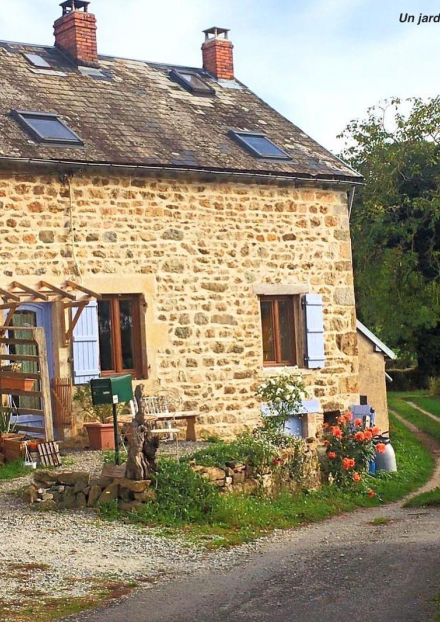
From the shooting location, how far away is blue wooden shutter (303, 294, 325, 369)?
55.8ft

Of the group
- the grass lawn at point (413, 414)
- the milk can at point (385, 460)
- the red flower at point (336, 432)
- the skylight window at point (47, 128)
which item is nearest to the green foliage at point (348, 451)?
the red flower at point (336, 432)

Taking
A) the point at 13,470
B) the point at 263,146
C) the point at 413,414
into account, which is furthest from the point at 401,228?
the point at 13,470

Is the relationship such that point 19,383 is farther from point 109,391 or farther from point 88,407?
point 109,391

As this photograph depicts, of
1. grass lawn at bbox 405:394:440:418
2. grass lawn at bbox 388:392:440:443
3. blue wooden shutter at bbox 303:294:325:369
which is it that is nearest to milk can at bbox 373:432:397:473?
blue wooden shutter at bbox 303:294:325:369

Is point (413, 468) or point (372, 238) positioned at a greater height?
point (372, 238)

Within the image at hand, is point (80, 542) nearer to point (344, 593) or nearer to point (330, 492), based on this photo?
point (344, 593)

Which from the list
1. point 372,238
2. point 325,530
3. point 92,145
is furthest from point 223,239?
point 372,238

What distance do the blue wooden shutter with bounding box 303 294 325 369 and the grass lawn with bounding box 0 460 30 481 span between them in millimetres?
5664

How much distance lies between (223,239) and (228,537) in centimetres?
672

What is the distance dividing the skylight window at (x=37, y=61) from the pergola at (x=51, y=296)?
14.8 feet

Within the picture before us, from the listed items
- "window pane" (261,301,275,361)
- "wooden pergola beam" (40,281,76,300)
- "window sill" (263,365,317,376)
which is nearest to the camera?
"wooden pergola beam" (40,281,76,300)

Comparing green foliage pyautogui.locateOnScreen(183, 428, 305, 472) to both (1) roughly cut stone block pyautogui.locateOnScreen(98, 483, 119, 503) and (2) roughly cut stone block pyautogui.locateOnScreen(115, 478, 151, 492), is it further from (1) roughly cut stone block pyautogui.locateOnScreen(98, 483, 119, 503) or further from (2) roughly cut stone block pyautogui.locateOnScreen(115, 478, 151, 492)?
(1) roughly cut stone block pyautogui.locateOnScreen(98, 483, 119, 503)

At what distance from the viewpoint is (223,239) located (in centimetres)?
1633

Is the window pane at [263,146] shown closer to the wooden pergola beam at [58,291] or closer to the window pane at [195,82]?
the window pane at [195,82]
